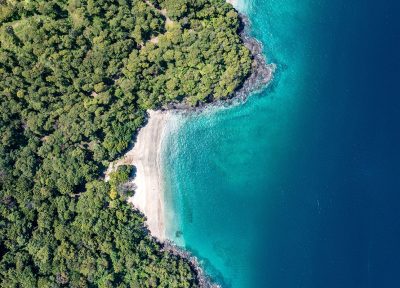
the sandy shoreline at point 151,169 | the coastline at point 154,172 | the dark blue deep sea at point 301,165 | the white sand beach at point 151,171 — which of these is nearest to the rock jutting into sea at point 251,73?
the coastline at point 154,172

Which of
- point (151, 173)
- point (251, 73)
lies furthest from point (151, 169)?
point (251, 73)

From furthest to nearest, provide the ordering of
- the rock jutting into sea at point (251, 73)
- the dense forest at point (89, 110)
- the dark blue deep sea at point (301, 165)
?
the rock jutting into sea at point (251, 73)
the dark blue deep sea at point (301, 165)
the dense forest at point (89, 110)

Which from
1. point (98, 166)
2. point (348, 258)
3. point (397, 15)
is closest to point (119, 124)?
point (98, 166)

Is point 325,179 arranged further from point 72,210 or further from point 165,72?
point 72,210

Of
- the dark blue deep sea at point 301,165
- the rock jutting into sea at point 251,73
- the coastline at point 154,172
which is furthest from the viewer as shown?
the rock jutting into sea at point 251,73

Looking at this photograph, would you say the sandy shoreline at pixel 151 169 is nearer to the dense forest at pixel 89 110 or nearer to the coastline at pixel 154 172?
the coastline at pixel 154 172

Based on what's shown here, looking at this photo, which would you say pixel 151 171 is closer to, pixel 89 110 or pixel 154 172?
pixel 154 172
